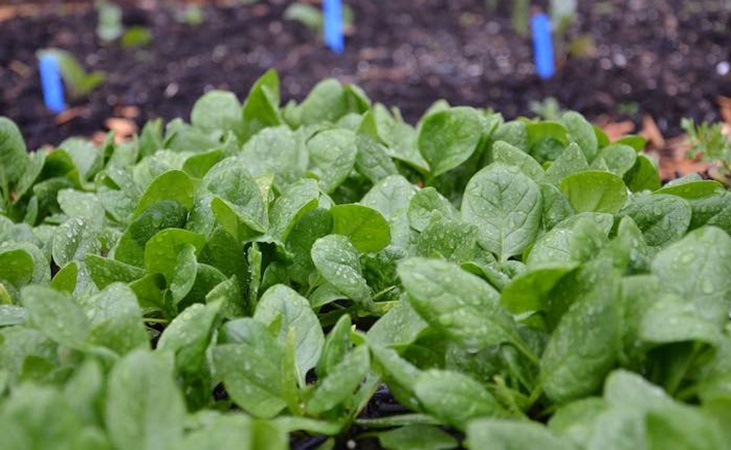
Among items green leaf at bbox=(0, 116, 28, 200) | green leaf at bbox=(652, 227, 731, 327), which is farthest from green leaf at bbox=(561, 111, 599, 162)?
green leaf at bbox=(0, 116, 28, 200)

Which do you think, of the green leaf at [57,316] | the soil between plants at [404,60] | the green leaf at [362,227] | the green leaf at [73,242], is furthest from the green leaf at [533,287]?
the soil between plants at [404,60]

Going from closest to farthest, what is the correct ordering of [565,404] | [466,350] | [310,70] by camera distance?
[565,404] < [466,350] < [310,70]

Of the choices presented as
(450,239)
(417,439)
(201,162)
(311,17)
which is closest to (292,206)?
(450,239)

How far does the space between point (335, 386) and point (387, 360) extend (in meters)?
0.07

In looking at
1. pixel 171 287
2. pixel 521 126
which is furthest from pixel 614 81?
pixel 171 287

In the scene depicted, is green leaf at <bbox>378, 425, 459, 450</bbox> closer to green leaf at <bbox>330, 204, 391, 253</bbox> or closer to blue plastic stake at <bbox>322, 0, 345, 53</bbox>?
green leaf at <bbox>330, 204, 391, 253</bbox>

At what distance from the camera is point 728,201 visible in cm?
142

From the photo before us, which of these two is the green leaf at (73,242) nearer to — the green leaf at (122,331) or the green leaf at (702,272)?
the green leaf at (122,331)

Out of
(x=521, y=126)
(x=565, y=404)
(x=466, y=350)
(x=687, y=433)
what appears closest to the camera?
(x=687, y=433)

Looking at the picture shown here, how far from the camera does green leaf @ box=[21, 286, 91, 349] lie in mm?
1092

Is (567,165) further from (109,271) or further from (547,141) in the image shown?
(109,271)

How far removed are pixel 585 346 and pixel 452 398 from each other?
6.8 inches

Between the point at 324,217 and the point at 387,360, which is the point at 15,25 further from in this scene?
the point at 387,360

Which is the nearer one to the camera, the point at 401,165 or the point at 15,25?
the point at 401,165
